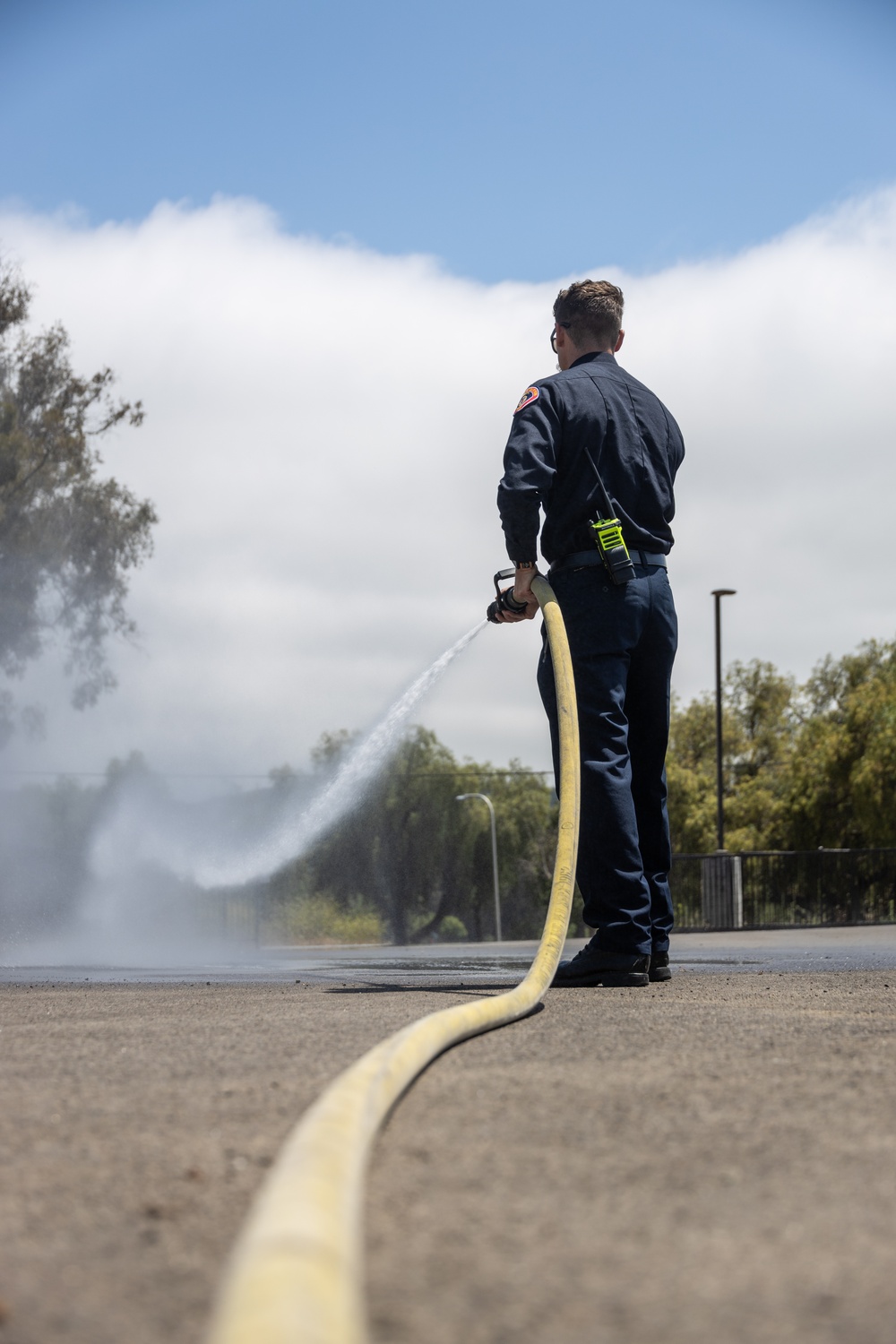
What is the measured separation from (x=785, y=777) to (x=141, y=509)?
75.4 feet

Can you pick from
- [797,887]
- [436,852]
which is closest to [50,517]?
[797,887]

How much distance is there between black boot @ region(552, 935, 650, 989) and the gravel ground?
1377 millimetres

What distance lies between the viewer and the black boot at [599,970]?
4527mm

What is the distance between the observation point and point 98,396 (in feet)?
95.7

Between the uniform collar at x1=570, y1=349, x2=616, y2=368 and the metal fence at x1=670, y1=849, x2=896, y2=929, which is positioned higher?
the uniform collar at x1=570, y1=349, x2=616, y2=368

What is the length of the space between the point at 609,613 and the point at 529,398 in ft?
2.66

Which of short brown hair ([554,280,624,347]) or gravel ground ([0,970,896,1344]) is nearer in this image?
gravel ground ([0,970,896,1344])

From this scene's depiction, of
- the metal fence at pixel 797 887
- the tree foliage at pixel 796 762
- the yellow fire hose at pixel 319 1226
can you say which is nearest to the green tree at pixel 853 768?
the tree foliage at pixel 796 762

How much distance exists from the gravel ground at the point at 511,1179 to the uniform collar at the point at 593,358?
9.39 ft

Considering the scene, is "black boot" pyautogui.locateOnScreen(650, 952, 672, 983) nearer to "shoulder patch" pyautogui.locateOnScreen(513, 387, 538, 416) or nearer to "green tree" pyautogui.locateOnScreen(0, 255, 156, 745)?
"shoulder patch" pyautogui.locateOnScreen(513, 387, 538, 416)

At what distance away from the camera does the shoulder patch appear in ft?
16.0

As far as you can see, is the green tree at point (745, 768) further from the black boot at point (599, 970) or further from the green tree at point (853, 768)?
the black boot at point (599, 970)

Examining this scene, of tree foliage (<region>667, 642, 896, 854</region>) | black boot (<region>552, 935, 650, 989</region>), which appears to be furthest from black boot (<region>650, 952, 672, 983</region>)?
tree foliage (<region>667, 642, 896, 854</region>)

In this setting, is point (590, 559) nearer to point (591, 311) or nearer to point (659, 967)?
point (591, 311)
